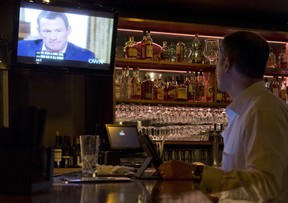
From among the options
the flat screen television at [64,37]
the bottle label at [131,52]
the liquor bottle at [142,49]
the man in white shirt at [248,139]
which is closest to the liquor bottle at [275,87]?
the liquor bottle at [142,49]

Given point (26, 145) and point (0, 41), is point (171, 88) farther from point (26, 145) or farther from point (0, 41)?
→ point (26, 145)

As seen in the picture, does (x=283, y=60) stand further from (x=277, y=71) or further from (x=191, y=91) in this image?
(x=191, y=91)

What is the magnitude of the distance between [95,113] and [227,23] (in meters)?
1.62

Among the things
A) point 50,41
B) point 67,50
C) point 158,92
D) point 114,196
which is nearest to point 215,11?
point 158,92

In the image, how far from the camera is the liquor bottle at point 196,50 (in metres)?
4.66

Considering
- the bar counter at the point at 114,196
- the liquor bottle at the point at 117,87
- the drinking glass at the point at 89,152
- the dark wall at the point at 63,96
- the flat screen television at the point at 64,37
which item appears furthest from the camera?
the liquor bottle at the point at 117,87

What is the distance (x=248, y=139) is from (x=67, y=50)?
2.31m

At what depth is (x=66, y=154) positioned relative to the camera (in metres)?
4.02

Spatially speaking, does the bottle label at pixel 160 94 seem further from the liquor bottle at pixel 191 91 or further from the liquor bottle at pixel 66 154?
the liquor bottle at pixel 66 154

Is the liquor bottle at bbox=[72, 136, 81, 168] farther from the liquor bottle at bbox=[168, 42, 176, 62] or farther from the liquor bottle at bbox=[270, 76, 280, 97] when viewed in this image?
the liquor bottle at bbox=[270, 76, 280, 97]

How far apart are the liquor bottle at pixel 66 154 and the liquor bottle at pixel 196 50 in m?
1.48

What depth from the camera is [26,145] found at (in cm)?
107

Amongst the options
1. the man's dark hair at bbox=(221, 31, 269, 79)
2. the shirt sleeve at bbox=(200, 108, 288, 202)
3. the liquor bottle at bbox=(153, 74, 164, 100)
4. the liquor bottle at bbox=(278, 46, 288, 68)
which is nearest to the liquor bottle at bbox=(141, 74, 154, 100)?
the liquor bottle at bbox=(153, 74, 164, 100)

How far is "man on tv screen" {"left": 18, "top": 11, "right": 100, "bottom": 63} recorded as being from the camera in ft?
11.8
